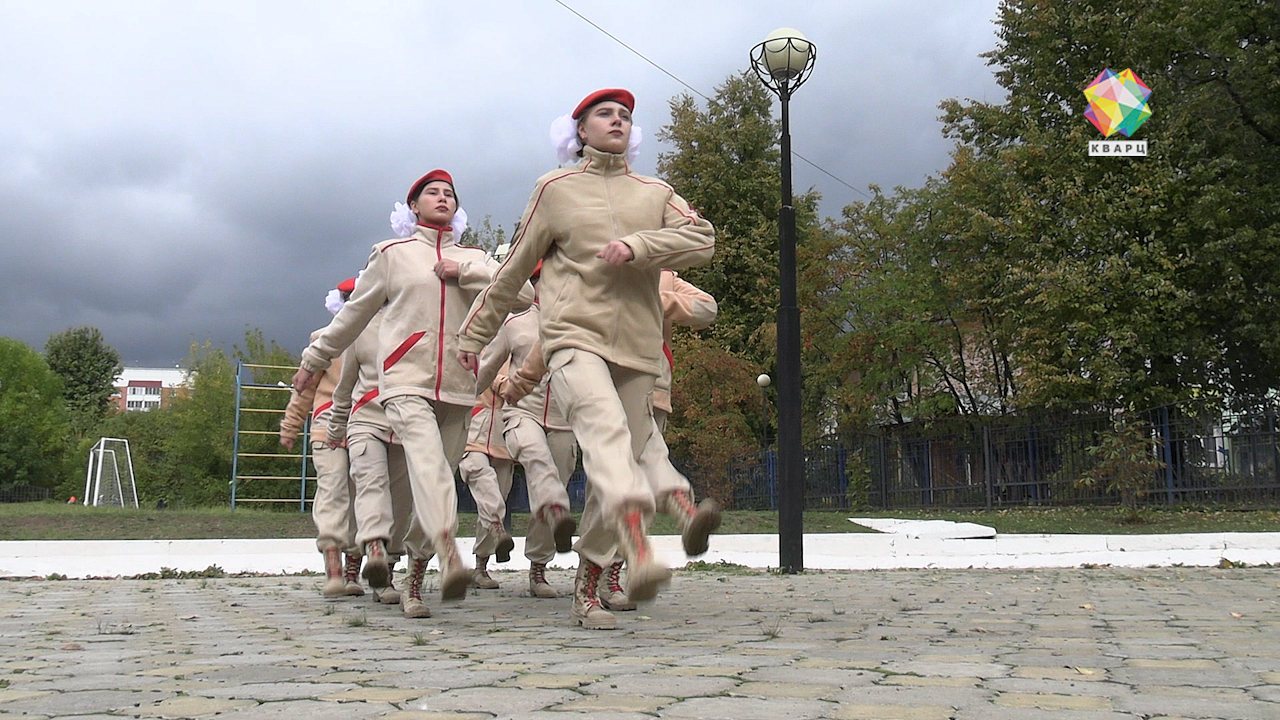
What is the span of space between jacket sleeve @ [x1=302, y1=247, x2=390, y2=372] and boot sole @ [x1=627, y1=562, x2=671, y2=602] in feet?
8.81

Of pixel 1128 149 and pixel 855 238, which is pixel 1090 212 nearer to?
pixel 1128 149

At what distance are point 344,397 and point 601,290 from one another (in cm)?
262

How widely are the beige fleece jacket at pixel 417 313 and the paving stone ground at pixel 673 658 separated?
122 cm

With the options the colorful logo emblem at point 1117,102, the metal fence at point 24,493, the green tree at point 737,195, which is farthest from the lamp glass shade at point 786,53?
the metal fence at point 24,493

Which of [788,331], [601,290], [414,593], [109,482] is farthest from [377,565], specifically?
[109,482]

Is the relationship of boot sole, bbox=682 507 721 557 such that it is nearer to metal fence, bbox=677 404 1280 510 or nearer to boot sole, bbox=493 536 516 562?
boot sole, bbox=493 536 516 562

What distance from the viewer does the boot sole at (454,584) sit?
5.21 meters

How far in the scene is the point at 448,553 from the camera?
539cm

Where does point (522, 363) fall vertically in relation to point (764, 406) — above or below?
below

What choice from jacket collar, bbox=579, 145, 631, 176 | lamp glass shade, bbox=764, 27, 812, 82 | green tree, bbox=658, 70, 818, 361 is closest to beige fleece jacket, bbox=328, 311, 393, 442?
jacket collar, bbox=579, 145, 631, 176

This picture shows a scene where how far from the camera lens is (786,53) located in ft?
33.4

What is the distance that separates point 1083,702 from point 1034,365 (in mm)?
20969

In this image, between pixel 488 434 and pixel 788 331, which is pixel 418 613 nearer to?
pixel 488 434

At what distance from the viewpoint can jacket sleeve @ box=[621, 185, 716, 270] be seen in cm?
496
